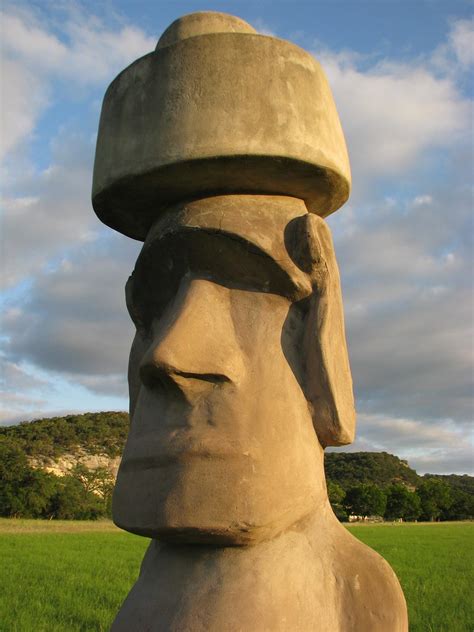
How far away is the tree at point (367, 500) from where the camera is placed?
6122 centimetres

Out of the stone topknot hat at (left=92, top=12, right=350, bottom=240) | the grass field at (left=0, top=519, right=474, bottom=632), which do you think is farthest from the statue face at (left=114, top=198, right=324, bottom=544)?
the grass field at (left=0, top=519, right=474, bottom=632)

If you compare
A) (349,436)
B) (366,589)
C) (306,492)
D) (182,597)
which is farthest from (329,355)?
(182,597)

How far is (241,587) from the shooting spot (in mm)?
2549

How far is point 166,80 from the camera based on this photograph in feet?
10.1

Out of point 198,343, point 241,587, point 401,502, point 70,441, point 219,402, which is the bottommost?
point 241,587

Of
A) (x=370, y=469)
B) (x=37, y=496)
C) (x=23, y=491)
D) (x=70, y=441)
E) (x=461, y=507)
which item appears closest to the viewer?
(x=23, y=491)

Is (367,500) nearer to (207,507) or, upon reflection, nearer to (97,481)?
(97,481)

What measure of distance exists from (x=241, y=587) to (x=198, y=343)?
1.06m

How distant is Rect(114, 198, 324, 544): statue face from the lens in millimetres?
2588

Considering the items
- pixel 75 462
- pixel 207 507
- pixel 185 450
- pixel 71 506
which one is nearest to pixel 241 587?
pixel 207 507

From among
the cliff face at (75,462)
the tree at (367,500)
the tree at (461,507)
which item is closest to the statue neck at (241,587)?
the tree at (367,500)

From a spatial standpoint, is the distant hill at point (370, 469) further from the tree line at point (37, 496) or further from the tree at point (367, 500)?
the tree line at point (37, 496)

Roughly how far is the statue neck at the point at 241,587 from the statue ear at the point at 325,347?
18.3 inches

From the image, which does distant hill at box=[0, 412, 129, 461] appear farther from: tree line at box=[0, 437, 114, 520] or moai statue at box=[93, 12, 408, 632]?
moai statue at box=[93, 12, 408, 632]
